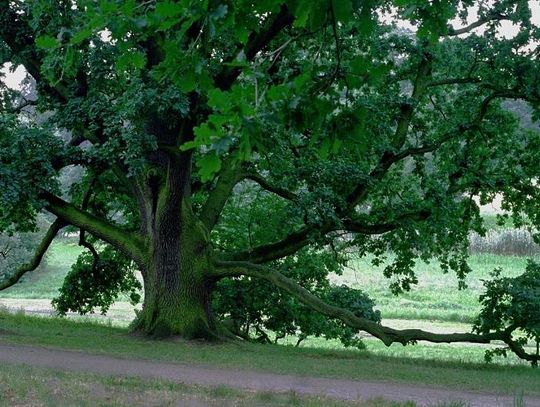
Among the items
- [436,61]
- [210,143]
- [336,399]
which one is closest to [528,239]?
[436,61]

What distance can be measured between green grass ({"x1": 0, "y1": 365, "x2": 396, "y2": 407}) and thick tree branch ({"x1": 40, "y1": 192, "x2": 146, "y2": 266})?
31.0ft

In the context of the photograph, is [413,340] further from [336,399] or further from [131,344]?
[336,399]

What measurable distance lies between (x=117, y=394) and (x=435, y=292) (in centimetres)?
5161

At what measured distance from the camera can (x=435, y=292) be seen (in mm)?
59688

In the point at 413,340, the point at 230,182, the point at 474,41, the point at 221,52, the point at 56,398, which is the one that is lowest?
the point at 56,398

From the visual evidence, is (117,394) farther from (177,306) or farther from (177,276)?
(177,276)

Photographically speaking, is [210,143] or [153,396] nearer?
[210,143]

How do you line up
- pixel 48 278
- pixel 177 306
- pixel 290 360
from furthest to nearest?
pixel 48 278 < pixel 177 306 < pixel 290 360

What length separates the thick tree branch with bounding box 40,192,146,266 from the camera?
20781 mm

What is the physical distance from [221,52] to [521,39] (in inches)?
272

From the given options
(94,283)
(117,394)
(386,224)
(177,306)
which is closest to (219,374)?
(117,394)

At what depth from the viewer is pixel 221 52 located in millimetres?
18812

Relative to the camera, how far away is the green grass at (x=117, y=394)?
928cm

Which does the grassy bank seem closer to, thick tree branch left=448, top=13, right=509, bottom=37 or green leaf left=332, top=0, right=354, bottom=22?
thick tree branch left=448, top=13, right=509, bottom=37
